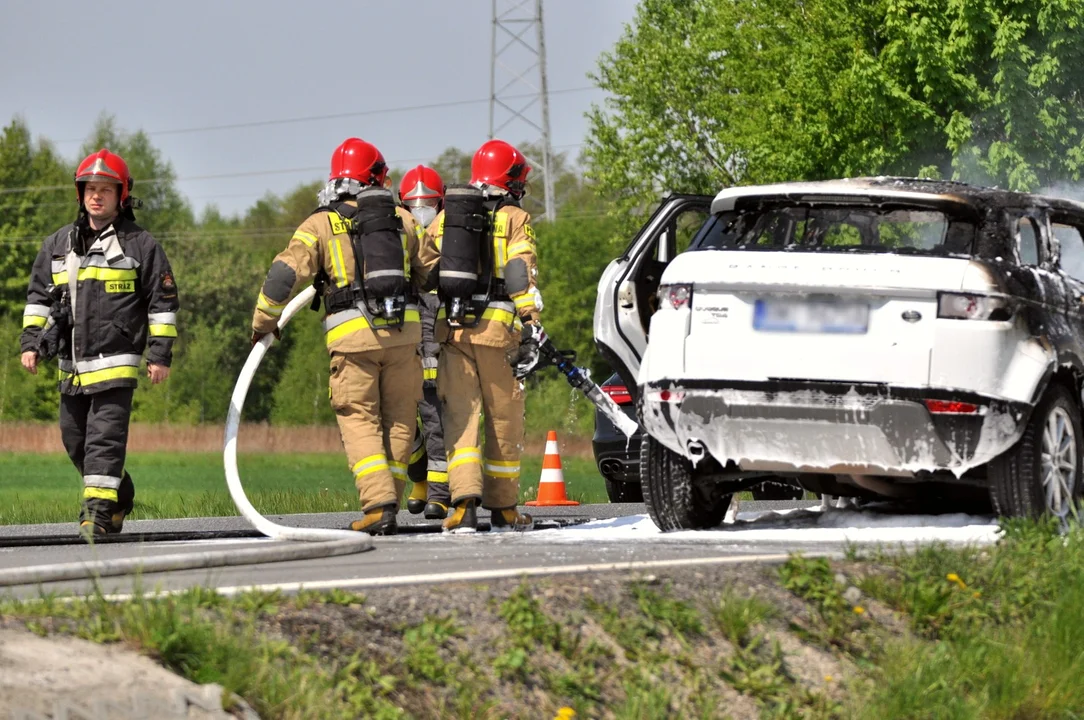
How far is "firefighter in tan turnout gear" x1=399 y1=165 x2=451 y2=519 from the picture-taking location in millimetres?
12039

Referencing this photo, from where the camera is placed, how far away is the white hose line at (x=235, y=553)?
21.1 ft

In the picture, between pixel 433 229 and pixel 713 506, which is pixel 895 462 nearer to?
pixel 713 506

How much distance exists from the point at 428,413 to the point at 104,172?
3.22 m

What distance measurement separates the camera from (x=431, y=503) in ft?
39.6

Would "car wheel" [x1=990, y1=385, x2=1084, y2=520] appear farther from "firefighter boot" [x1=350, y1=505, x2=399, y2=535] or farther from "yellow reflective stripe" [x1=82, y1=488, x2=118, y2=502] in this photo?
"yellow reflective stripe" [x1=82, y1=488, x2=118, y2=502]

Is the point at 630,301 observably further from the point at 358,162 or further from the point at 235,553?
the point at 235,553

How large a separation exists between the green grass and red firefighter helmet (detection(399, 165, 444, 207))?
8.42 feet

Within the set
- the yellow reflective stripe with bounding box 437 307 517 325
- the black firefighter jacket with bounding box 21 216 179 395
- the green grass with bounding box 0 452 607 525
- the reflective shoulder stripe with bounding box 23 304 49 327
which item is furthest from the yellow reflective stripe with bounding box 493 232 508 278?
the green grass with bounding box 0 452 607 525

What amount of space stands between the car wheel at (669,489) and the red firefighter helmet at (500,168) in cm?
227

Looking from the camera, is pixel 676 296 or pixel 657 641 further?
pixel 676 296

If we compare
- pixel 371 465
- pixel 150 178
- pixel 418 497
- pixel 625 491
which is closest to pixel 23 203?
pixel 150 178

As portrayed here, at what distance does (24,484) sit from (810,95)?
1803cm

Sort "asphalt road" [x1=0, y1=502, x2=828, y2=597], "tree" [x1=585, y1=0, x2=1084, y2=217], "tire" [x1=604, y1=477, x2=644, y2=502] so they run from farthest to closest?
1. "tree" [x1=585, y1=0, x2=1084, y2=217]
2. "tire" [x1=604, y1=477, x2=644, y2=502]
3. "asphalt road" [x1=0, y1=502, x2=828, y2=597]

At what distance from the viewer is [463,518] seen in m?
10.3
